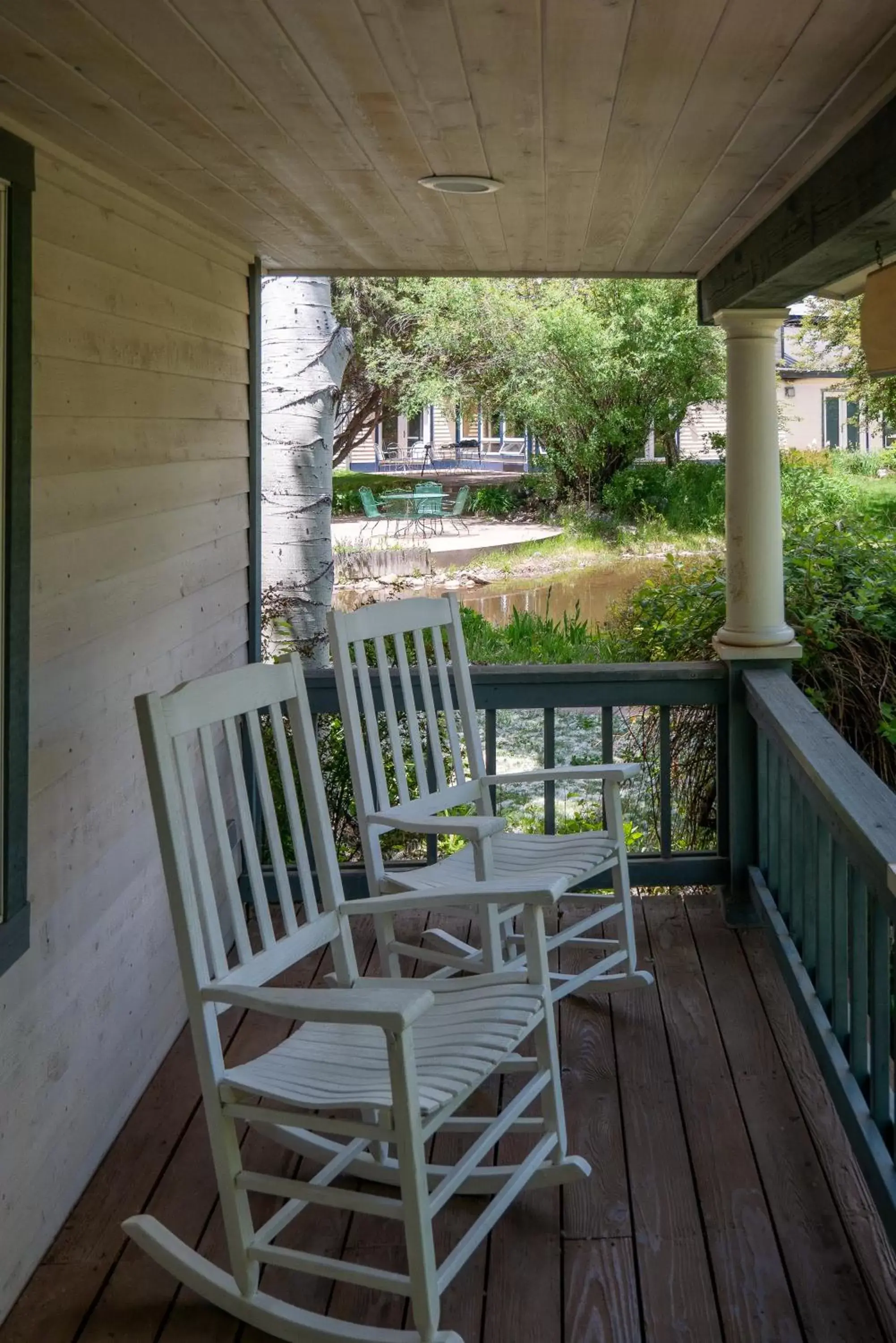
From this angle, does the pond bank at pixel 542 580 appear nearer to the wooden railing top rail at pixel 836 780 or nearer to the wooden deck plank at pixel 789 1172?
the wooden railing top rail at pixel 836 780

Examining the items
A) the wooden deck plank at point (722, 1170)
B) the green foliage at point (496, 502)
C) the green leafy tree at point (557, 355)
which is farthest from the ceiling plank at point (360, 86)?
the green foliage at point (496, 502)

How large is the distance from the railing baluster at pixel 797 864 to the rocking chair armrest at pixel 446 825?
35.0 inches

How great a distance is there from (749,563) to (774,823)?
0.85m

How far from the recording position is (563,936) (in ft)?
10.9

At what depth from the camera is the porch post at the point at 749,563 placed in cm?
407

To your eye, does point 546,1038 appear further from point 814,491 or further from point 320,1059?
point 814,491

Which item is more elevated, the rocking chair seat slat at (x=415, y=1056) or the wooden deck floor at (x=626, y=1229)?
the rocking chair seat slat at (x=415, y=1056)

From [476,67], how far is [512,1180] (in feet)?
6.53

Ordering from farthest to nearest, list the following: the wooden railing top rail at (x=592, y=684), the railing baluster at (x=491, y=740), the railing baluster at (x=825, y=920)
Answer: the railing baluster at (x=491, y=740) < the wooden railing top rail at (x=592, y=684) < the railing baluster at (x=825, y=920)

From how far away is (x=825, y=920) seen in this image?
2.98 meters

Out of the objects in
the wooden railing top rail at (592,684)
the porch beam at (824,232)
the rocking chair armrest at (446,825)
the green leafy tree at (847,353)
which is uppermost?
the green leafy tree at (847,353)

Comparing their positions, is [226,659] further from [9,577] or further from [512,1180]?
[512,1180]

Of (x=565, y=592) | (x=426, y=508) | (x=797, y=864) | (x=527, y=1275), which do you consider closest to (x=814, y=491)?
(x=565, y=592)

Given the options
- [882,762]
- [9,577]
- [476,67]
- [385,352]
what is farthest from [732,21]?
[385,352]
